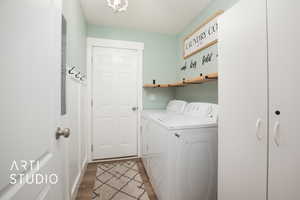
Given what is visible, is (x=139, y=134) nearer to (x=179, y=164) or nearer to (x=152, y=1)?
(x=179, y=164)

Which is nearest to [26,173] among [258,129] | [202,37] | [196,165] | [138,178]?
[258,129]

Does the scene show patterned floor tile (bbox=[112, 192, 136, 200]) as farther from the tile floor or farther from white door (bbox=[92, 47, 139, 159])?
white door (bbox=[92, 47, 139, 159])

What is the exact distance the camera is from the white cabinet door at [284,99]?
1.97ft

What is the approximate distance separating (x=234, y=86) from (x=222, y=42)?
37cm

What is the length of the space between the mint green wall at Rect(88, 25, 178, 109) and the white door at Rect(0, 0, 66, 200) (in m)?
2.06

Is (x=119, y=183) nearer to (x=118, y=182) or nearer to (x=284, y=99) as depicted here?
(x=118, y=182)

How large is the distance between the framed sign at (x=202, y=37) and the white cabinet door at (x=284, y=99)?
112cm

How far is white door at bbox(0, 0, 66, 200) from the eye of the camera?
1.23ft

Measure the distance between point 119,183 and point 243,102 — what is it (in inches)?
72.5

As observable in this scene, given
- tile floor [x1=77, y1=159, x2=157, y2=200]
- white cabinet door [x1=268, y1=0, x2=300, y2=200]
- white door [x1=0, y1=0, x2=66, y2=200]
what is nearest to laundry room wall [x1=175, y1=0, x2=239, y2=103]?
white cabinet door [x1=268, y1=0, x2=300, y2=200]

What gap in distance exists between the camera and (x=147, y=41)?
2701mm

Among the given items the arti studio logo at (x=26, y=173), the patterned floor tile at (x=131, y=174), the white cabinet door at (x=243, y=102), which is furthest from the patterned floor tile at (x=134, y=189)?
the arti studio logo at (x=26, y=173)

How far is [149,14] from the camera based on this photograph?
2.13 m

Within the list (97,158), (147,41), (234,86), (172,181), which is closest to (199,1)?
(147,41)
